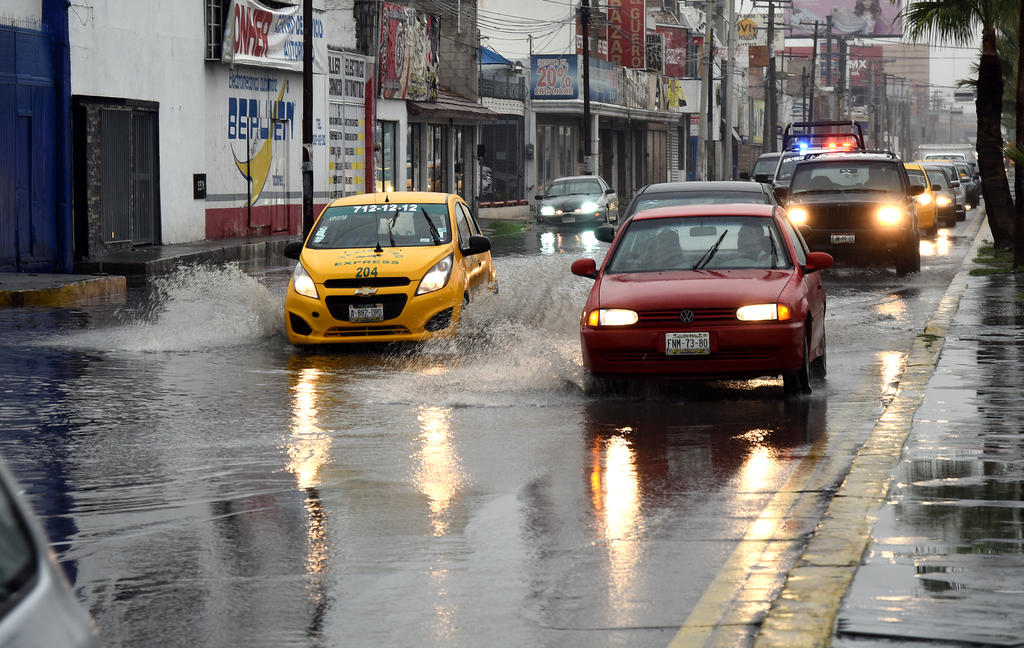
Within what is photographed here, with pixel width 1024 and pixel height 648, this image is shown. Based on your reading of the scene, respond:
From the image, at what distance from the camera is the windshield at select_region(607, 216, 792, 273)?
12.8 meters

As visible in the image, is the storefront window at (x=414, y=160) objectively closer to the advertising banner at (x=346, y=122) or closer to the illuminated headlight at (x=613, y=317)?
the advertising banner at (x=346, y=122)

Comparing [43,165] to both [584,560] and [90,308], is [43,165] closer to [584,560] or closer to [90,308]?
[90,308]

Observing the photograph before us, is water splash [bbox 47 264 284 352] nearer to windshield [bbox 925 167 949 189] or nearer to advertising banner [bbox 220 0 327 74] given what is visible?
advertising banner [bbox 220 0 327 74]

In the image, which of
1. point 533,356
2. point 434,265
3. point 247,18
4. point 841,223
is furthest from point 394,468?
point 247,18

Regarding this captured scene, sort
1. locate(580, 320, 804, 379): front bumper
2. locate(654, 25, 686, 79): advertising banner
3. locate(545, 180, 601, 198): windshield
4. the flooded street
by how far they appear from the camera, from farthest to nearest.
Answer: locate(654, 25, 686, 79): advertising banner
locate(545, 180, 601, 198): windshield
locate(580, 320, 804, 379): front bumper
the flooded street

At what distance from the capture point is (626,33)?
7412cm

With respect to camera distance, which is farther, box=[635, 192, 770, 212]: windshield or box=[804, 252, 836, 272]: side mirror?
box=[635, 192, 770, 212]: windshield

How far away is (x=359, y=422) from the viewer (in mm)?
11031

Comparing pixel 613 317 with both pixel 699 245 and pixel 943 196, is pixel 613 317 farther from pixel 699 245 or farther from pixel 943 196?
pixel 943 196

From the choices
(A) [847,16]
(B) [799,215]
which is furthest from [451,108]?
(A) [847,16]

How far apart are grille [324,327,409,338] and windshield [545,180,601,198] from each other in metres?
30.3

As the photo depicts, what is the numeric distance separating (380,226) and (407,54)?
3188 centimetres

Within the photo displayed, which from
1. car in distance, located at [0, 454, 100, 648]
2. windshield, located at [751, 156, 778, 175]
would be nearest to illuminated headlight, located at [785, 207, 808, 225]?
windshield, located at [751, 156, 778, 175]

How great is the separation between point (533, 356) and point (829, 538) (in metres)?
7.08
